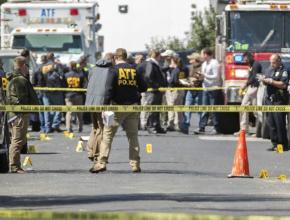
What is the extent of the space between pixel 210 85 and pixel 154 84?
1818 millimetres

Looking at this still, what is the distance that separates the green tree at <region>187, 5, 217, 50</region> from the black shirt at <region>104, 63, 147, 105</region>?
28.3 meters

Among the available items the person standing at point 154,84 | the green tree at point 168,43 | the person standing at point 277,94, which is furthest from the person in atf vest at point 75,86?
the green tree at point 168,43

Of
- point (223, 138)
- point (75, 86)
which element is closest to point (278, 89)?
point (223, 138)

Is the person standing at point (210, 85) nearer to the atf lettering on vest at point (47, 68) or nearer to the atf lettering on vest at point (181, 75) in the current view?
the atf lettering on vest at point (181, 75)

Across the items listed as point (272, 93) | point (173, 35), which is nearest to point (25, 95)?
point (272, 93)

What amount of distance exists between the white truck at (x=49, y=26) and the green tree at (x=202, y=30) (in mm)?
10492

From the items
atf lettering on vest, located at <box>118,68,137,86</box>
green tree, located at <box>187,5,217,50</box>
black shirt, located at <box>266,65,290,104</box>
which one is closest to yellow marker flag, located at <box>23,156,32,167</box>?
atf lettering on vest, located at <box>118,68,137,86</box>

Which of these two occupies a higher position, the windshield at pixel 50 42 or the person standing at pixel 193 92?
the windshield at pixel 50 42

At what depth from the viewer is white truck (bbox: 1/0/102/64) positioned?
35.0 m

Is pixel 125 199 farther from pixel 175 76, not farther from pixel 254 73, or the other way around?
pixel 175 76

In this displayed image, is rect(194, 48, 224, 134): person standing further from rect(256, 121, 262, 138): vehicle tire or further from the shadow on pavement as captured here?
the shadow on pavement

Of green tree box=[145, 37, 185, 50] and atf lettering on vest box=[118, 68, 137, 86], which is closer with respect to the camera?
atf lettering on vest box=[118, 68, 137, 86]

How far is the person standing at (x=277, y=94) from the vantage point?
20.9 metres

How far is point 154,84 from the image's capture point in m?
25.8
